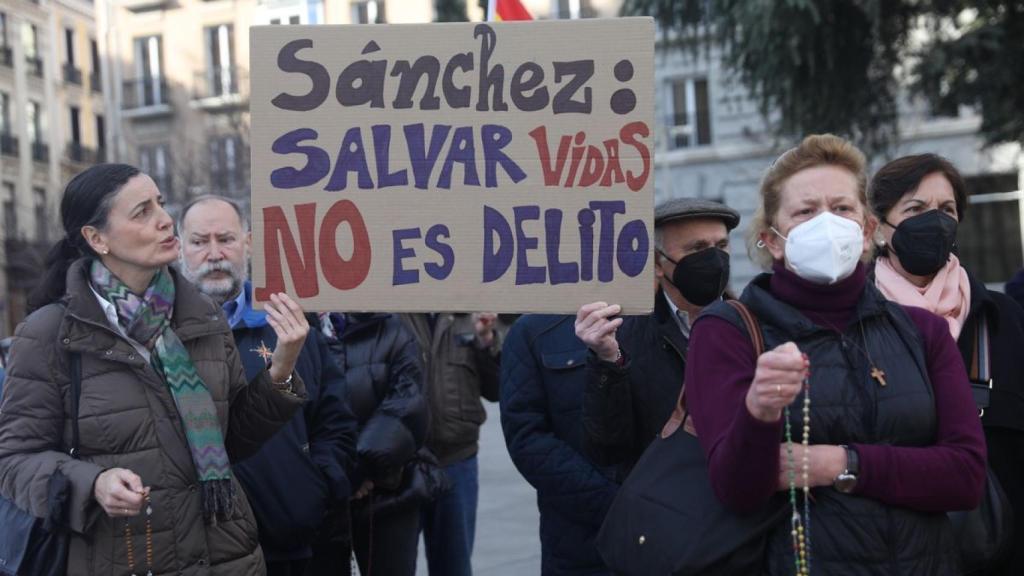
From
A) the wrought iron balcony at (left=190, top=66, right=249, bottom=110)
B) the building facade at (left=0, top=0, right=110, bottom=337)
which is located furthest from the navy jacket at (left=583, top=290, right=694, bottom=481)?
the building facade at (left=0, top=0, right=110, bottom=337)

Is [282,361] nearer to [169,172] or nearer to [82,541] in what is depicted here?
[82,541]

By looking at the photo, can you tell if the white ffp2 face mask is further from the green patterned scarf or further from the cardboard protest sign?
the green patterned scarf

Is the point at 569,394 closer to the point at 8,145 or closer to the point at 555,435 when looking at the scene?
the point at 555,435

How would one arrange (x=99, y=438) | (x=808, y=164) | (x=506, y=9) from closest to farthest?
(x=808, y=164) < (x=99, y=438) < (x=506, y=9)

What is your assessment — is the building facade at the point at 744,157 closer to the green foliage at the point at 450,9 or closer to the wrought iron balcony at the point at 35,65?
the green foliage at the point at 450,9

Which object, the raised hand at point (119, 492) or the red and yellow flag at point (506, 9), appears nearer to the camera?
the raised hand at point (119, 492)

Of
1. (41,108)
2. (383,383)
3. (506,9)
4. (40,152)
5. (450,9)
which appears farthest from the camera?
(41,108)

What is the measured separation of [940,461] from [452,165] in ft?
4.80

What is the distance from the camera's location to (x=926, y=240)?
383cm

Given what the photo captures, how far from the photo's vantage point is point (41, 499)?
10.5 feet

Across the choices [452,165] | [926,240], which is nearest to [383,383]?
[452,165]

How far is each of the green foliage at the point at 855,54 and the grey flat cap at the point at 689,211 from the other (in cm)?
767

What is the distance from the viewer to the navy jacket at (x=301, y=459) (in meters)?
4.21

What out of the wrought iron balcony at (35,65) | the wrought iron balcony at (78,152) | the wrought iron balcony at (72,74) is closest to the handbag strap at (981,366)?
the wrought iron balcony at (78,152)
